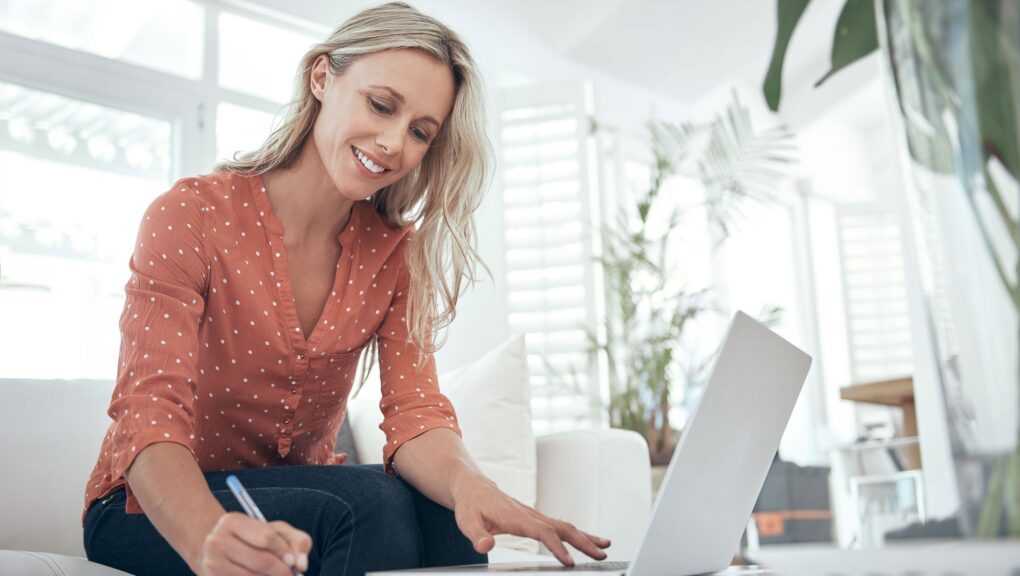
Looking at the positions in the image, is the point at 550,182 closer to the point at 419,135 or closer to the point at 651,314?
the point at 651,314

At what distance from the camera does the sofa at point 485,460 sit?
174 centimetres

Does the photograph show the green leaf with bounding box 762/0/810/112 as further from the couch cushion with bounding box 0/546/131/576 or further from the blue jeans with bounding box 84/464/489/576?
the couch cushion with bounding box 0/546/131/576

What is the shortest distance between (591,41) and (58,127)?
2578 millimetres

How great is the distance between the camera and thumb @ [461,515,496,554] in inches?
41.4

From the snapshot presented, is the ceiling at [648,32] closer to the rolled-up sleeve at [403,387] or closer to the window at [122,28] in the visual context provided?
the window at [122,28]

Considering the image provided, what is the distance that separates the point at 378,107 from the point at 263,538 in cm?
82

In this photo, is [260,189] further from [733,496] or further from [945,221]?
[945,221]

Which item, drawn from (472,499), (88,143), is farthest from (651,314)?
(472,499)

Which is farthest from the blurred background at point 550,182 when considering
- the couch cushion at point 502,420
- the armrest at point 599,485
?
the couch cushion at point 502,420

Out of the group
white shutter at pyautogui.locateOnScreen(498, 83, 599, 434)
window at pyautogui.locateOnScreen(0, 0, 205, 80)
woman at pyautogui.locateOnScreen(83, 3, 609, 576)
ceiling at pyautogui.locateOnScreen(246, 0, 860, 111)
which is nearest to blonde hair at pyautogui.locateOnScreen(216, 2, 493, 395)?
woman at pyautogui.locateOnScreen(83, 3, 609, 576)

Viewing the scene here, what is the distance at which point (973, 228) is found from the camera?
50 centimetres

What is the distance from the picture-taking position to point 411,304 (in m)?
1.52

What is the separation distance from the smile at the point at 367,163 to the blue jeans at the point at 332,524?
1.49 ft

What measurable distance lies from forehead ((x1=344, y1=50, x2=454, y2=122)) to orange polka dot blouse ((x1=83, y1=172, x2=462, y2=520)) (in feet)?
0.75
